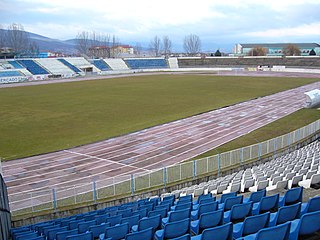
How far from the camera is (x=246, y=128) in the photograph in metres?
31.2

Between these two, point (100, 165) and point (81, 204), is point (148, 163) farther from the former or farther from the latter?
Result: point (81, 204)

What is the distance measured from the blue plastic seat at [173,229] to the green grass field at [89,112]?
19.3 m

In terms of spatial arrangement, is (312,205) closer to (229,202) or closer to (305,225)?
(305,225)

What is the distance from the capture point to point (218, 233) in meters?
6.01

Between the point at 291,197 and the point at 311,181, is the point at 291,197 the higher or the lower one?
the higher one

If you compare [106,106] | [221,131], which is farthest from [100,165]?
[106,106]

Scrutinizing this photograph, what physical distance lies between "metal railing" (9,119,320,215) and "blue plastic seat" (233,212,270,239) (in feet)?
31.9

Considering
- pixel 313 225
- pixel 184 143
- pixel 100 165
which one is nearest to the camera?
pixel 313 225

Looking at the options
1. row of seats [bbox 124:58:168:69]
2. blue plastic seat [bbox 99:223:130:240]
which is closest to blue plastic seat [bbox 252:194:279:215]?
blue plastic seat [bbox 99:223:130:240]

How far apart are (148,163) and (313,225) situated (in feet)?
55.0

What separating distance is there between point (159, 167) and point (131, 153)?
3.44 metres

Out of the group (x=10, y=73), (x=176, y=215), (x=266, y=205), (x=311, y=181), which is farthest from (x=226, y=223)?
(x=10, y=73)

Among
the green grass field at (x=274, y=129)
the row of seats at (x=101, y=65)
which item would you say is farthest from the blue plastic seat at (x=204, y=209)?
the row of seats at (x=101, y=65)

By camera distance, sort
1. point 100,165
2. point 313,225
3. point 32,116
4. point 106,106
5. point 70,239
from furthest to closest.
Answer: point 106,106 < point 32,116 < point 100,165 < point 70,239 < point 313,225
